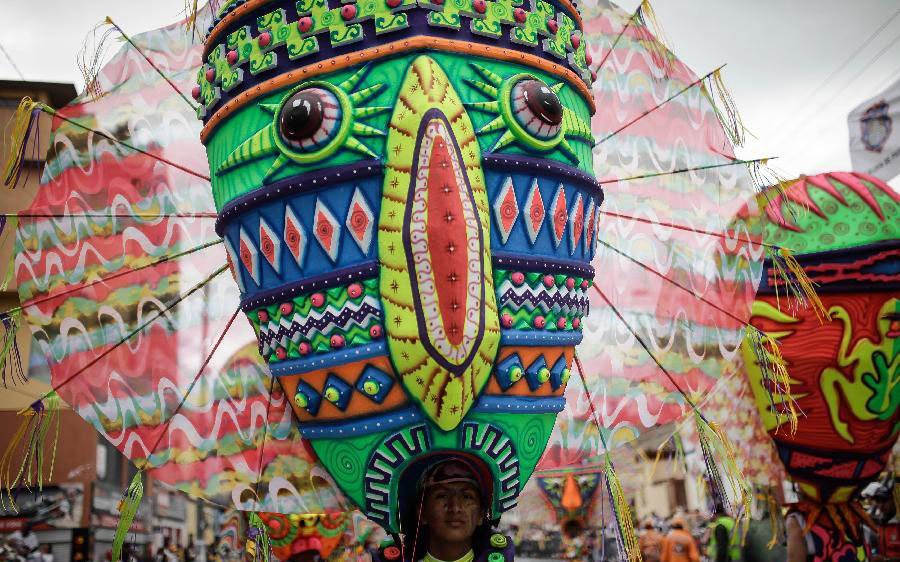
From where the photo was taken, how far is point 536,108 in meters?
3.21

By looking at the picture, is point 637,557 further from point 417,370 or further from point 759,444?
point 759,444

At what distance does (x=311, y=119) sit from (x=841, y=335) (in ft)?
14.3

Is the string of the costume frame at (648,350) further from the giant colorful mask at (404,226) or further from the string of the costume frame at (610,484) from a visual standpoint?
the giant colorful mask at (404,226)

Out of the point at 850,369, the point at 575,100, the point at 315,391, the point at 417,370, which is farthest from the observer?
the point at 850,369

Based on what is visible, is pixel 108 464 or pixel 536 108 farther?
pixel 108 464

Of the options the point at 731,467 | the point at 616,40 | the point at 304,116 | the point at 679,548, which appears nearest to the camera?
the point at 304,116

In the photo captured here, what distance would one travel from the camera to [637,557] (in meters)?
3.65

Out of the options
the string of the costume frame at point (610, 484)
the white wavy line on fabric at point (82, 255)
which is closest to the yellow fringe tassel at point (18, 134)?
the white wavy line on fabric at point (82, 255)

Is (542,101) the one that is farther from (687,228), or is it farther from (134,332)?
(134,332)

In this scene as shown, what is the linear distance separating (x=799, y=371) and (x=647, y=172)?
249 centimetres

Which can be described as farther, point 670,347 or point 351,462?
point 670,347

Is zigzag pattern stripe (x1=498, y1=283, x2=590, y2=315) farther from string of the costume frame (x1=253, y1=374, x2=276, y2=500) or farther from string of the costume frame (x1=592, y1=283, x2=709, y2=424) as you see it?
string of the costume frame (x1=253, y1=374, x2=276, y2=500)

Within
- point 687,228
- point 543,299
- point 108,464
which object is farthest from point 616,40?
point 108,464

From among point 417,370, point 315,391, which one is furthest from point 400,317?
point 315,391
